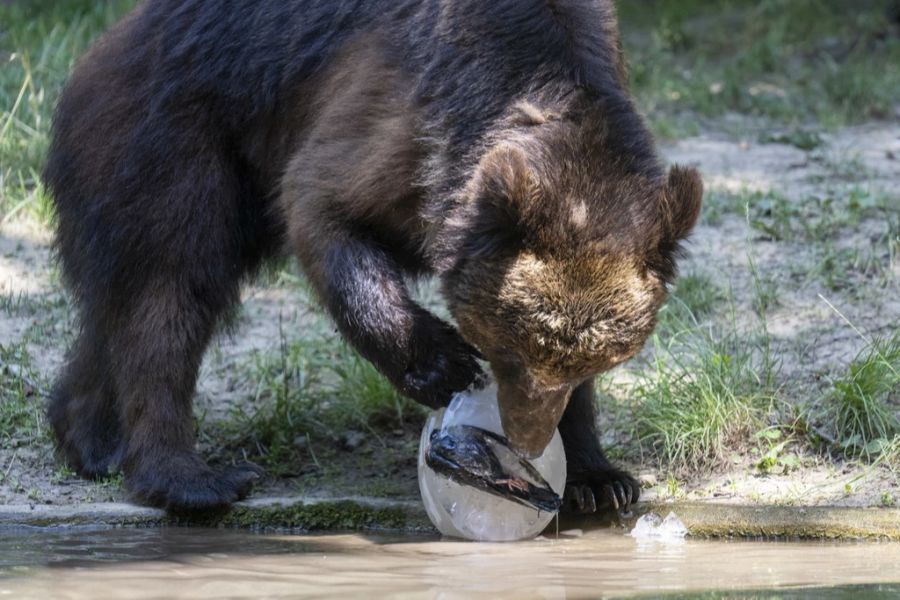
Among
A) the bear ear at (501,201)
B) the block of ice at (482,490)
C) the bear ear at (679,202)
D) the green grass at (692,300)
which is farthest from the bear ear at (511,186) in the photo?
the green grass at (692,300)

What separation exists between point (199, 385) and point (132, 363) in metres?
1.38

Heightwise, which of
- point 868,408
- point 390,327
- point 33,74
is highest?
point 33,74

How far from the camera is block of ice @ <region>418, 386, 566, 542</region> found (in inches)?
217

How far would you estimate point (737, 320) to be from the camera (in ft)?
25.6

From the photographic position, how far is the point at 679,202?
16.6 ft

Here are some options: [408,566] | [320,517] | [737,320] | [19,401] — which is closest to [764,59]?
[737,320]

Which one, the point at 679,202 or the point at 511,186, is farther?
the point at 679,202

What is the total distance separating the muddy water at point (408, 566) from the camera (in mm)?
4551

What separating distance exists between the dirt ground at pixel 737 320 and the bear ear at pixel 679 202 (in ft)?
5.29

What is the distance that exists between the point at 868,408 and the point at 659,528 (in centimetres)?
130

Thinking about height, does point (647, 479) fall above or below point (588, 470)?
below

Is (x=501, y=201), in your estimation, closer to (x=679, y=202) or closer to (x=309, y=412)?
(x=679, y=202)

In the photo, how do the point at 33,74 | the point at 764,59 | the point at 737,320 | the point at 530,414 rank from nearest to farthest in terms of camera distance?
the point at 530,414 → the point at 737,320 → the point at 33,74 → the point at 764,59

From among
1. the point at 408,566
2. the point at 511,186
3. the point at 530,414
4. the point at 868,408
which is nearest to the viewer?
the point at 511,186
